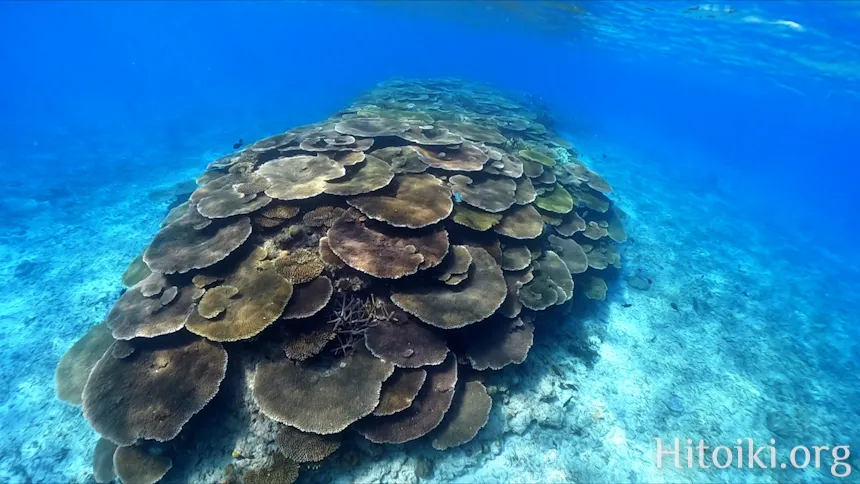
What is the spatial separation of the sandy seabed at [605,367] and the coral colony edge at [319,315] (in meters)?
0.72

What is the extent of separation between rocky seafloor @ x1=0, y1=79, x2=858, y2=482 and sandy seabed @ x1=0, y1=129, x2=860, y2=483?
0.12 feet

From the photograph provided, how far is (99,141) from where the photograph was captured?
2822 centimetres

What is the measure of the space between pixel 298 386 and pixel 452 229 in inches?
165

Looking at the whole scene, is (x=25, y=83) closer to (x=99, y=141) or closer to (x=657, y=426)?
(x=99, y=141)

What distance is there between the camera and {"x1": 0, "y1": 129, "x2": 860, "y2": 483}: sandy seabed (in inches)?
260

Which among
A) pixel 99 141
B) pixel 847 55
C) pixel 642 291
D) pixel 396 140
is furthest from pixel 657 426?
pixel 99 141
